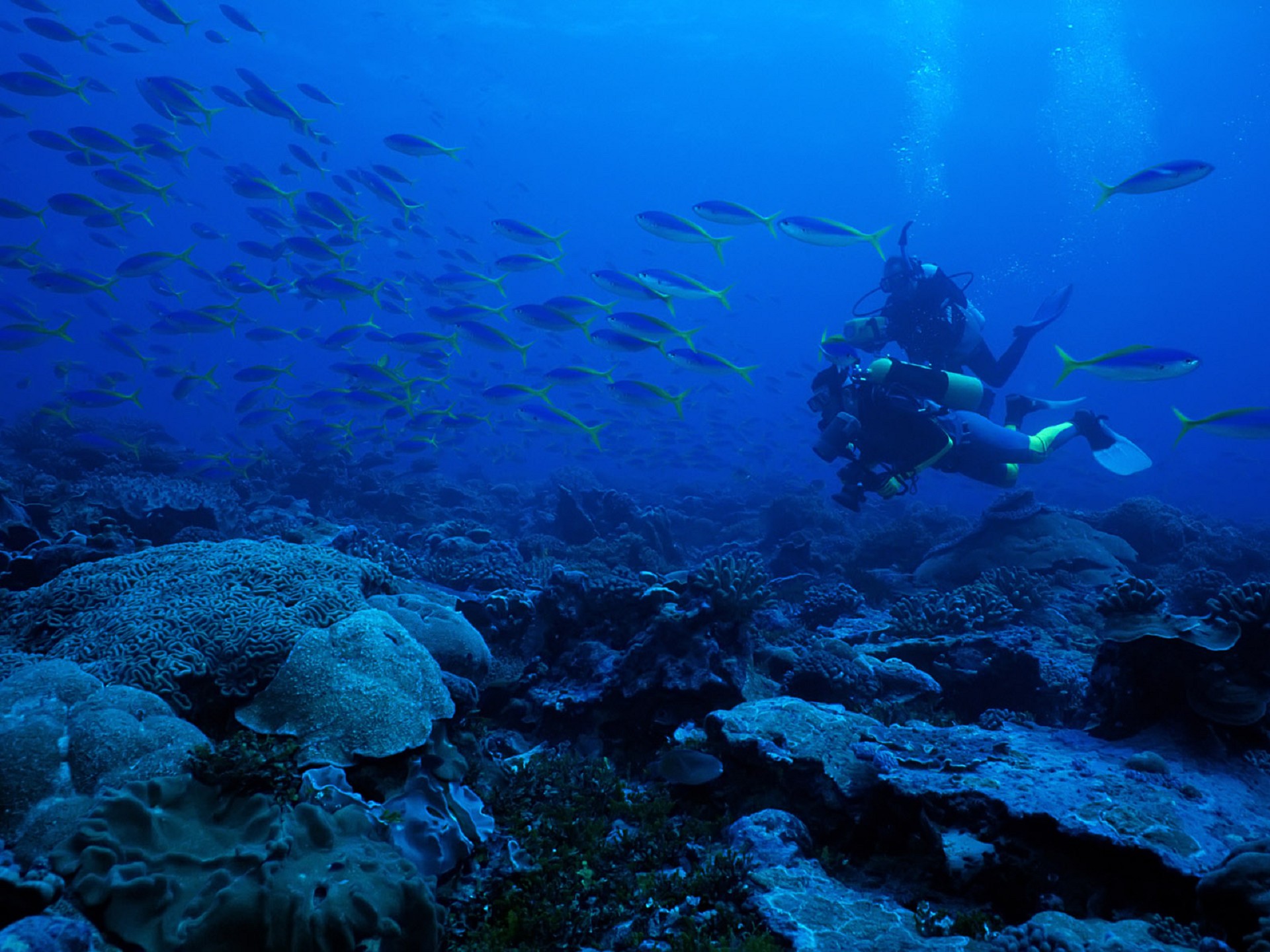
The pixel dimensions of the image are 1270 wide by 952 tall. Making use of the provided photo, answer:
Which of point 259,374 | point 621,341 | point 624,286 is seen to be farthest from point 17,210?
point 621,341

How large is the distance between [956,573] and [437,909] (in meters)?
8.94

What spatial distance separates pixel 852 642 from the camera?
6859 millimetres

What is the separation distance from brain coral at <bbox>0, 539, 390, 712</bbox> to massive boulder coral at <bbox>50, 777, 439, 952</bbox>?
1212mm

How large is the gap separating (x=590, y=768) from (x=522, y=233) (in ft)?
25.5

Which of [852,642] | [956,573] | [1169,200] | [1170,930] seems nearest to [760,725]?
[1170,930]

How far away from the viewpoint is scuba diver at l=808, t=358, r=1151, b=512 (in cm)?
838

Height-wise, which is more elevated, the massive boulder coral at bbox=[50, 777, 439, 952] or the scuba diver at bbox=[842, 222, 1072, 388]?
the scuba diver at bbox=[842, 222, 1072, 388]

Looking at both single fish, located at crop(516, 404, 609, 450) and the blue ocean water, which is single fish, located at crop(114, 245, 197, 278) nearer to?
the blue ocean water

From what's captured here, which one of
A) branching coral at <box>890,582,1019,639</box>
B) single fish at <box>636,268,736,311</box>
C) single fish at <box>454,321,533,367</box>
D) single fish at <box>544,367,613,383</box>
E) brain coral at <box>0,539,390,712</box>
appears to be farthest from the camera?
single fish at <box>454,321,533,367</box>

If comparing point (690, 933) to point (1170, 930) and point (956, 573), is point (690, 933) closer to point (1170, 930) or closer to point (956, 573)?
point (1170, 930)

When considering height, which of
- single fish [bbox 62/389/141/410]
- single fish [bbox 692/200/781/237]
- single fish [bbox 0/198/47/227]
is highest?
single fish [bbox 692/200/781/237]

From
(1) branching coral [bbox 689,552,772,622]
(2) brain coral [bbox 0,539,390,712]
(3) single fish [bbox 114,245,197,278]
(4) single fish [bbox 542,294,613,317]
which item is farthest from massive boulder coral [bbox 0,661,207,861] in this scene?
(3) single fish [bbox 114,245,197,278]

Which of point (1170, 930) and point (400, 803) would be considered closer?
point (1170, 930)

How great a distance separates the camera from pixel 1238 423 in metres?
5.90
